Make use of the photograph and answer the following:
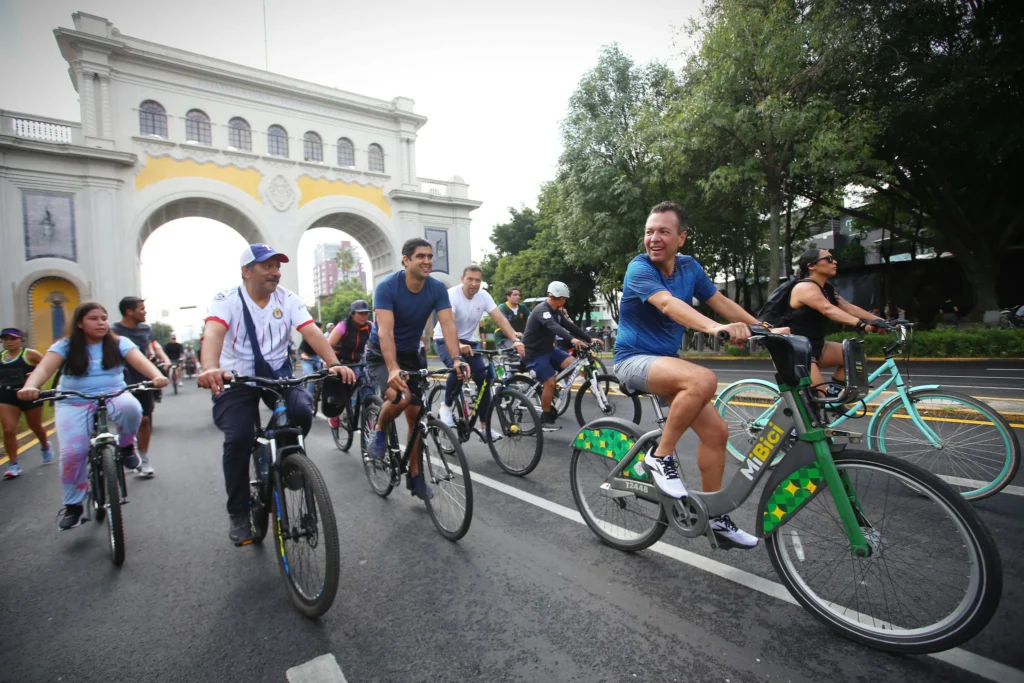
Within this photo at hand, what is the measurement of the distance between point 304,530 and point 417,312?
204 centimetres

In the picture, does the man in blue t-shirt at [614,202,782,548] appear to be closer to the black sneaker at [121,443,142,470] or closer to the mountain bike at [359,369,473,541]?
the mountain bike at [359,369,473,541]

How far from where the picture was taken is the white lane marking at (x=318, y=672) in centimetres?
218

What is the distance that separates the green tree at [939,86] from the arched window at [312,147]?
26.4 metres

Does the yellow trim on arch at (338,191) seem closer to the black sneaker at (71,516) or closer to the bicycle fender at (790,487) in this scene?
the black sneaker at (71,516)

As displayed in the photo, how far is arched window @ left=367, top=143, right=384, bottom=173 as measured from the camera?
110 feet

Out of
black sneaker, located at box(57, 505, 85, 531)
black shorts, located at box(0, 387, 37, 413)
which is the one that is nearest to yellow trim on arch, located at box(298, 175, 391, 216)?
black shorts, located at box(0, 387, 37, 413)

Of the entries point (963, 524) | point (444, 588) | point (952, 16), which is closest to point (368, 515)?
point (444, 588)

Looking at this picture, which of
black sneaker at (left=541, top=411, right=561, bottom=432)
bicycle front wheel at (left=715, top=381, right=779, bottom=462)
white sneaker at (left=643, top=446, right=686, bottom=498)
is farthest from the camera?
black sneaker at (left=541, top=411, right=561, bottom=432)

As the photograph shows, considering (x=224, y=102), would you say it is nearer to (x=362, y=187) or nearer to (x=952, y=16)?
(x=362, y=187)

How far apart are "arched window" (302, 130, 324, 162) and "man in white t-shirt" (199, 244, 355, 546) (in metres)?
30.8

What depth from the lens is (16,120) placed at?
2362cm

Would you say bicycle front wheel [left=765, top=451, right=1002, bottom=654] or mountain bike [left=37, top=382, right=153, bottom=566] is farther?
mountain bike [left=37, top=382, right=153, bottom=566]

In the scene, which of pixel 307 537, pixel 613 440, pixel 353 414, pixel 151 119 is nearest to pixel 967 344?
pixel 613 440

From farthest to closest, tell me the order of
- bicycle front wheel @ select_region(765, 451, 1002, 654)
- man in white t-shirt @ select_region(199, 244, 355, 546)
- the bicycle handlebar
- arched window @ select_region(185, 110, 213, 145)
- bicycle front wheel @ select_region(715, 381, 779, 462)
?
arched window @ select_region(185, 110, 213, 145)
bicycle front wheel @ select_region(715, 381, 779, 462)
the bicycle handlebar
man in white t-shirt @ select_region(199, 244, 355, 546)
bicycle front wheel @ select_region(765, 451, 1002, 654)
